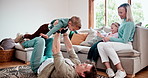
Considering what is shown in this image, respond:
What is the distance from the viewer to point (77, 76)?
1.71 meters

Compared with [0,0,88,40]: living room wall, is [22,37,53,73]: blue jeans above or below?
below

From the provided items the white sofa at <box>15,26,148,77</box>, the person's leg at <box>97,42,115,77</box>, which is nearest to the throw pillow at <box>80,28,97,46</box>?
the white sofa at <box>15,26,148,77</box>

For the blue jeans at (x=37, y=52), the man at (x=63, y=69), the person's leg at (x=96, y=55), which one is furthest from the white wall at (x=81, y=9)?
the man at (x=63, y=69)

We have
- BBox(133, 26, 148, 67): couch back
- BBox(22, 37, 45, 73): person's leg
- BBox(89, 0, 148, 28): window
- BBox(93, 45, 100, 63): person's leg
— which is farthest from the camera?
BBox(89, 0, 148, 28): window

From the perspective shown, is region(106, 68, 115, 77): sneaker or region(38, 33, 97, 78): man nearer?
region(38, 33, 97, 78): man

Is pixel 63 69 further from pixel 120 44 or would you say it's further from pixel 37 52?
pixel 120 44

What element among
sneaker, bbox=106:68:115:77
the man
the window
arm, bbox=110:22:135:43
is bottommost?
sneaker, bbox=106:68:115:77

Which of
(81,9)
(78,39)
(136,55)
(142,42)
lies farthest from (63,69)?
(81,9)

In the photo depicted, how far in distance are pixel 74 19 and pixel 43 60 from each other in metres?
0.87

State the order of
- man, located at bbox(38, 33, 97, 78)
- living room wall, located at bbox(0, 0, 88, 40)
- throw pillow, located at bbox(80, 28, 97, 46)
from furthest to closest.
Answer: living room wall, located at bbox(0, 0, 88, 40) < throw pillow, located at bbox(80, 28, 97, 46) < man, located at bbox(38, 33, 97, 78)

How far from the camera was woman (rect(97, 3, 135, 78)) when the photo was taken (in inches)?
104

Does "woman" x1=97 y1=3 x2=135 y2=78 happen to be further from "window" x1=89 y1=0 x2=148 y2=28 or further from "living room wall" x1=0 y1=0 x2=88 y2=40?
"living room wall" x1=0 y1=0 x2=88 y2=40

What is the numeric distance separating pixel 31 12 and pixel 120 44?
3.47 meters

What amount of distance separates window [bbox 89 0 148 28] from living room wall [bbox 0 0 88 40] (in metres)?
0.34
